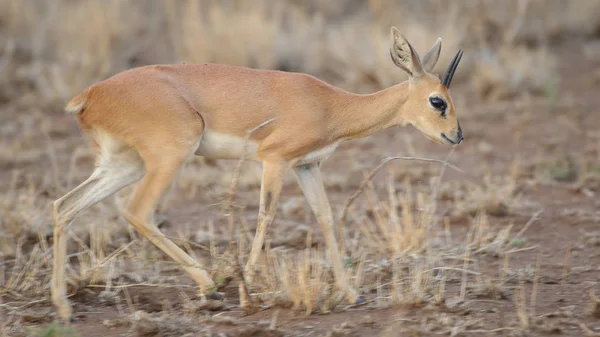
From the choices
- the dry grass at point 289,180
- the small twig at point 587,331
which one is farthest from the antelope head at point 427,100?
the small twig at point 587,331

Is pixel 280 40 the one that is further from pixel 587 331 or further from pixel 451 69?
pixel 587 331

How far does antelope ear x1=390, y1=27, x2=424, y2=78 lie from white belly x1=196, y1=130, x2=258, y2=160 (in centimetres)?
116

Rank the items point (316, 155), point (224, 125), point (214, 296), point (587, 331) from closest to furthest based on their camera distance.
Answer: point (587, 331) < point (214, 296) < point (224, 125) < point (316, 155)

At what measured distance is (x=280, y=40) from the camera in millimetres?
14234

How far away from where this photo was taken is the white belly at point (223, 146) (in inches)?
243

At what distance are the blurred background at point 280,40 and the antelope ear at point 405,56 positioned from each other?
20.6 ft

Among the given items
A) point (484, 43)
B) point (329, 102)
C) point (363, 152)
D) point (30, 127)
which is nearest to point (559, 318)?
point (329, 102)

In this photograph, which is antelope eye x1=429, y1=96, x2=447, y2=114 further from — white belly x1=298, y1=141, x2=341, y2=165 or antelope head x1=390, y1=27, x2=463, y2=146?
white belly x1=298, y1=141, x2=341, y2=165

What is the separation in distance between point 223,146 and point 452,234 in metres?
2.64

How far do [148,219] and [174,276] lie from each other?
0.82 metres

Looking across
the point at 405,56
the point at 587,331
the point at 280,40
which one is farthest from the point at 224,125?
the point at 280,40

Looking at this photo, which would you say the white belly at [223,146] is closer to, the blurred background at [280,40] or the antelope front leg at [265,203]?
the antelope front leg at [265,203]

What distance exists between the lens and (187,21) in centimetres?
1425

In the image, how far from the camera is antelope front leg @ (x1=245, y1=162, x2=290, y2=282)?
19.8 ft
